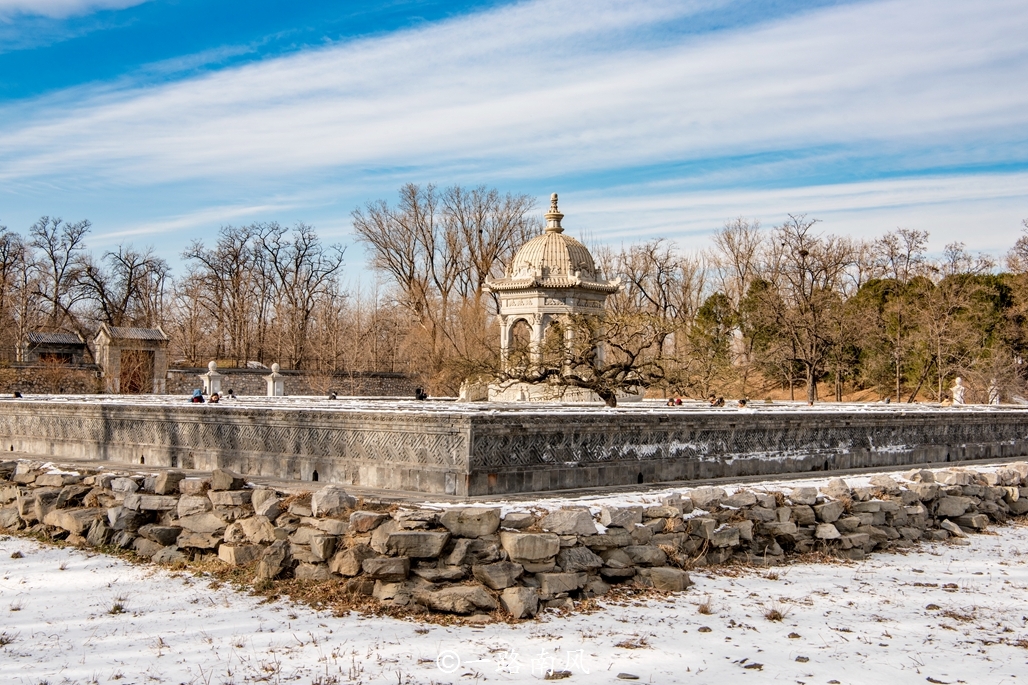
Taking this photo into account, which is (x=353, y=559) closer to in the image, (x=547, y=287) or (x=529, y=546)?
(x=529, y=546)

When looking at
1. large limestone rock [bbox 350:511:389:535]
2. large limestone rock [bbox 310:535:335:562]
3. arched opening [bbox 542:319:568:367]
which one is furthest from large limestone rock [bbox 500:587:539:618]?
arched opening [bbox 542:319:568:367]

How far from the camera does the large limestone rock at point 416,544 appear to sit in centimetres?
823

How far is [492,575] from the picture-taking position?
319 inches

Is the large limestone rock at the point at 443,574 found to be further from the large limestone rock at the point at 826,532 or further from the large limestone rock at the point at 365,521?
the large limestone rock at the point at 826,532

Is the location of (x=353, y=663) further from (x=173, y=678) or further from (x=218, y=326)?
(x=218, y=326)

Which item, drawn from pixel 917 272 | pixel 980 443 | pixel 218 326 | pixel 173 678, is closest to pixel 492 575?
pixel 173 678

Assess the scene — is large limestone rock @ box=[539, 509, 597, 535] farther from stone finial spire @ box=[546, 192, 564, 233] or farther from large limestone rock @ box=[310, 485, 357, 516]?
stone finial spire @ box=[546, 192, 564, 233]

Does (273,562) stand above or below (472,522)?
below

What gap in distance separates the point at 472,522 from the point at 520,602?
0.83 meters

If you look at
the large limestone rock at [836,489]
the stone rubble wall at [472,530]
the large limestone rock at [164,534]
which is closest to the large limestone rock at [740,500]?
the stone rubble wall at [472,530]

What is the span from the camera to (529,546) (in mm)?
8250

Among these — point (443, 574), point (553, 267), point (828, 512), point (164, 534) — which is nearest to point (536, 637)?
point (443, 574)

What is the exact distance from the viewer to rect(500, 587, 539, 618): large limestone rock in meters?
7.86

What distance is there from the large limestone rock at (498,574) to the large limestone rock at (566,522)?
1.75ft
